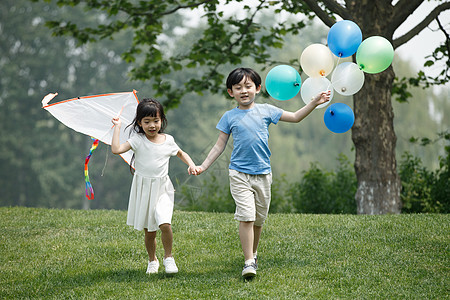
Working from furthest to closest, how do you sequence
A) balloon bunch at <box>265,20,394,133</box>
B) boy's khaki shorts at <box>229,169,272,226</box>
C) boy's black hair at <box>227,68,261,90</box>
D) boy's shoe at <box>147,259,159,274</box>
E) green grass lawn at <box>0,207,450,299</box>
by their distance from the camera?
balloon bunch at <box>265,20,394,133</box>, boy's shoe at <box>147,259,159,274</box>, boy's black hair at <box>227,68,261,90</box>, boy's khaki shorts at <box>229,169,272,226</box>, green grass lawn at <box>0,207,450,299</box>

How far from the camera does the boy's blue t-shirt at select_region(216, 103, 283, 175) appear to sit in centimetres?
424

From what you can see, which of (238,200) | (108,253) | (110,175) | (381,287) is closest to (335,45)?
(238,200)

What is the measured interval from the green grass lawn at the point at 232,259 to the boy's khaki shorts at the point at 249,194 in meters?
0.53

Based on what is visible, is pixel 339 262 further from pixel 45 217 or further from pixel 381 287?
pixel 45 217

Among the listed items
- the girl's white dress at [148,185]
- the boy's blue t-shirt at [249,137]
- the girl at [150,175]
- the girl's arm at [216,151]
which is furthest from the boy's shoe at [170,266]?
the boy's blue t-shirt at [249,137]

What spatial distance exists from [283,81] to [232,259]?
1733mm

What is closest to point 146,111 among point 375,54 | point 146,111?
point 146,111

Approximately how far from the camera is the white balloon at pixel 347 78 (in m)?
4.74

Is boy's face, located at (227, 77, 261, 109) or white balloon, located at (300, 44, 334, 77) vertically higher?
white balloon, located at (300, 44, 334, 77)

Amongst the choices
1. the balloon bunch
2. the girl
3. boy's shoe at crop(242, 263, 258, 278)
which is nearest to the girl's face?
the girl

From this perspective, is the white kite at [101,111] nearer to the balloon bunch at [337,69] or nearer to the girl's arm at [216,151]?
the girl's arm at [216,151]

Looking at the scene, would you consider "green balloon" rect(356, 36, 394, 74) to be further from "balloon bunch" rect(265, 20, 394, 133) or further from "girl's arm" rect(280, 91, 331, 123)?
"girl's arm" rect(280, 91, 331, 123)

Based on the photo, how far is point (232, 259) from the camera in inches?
192

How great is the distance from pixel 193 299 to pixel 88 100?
2146 mm
